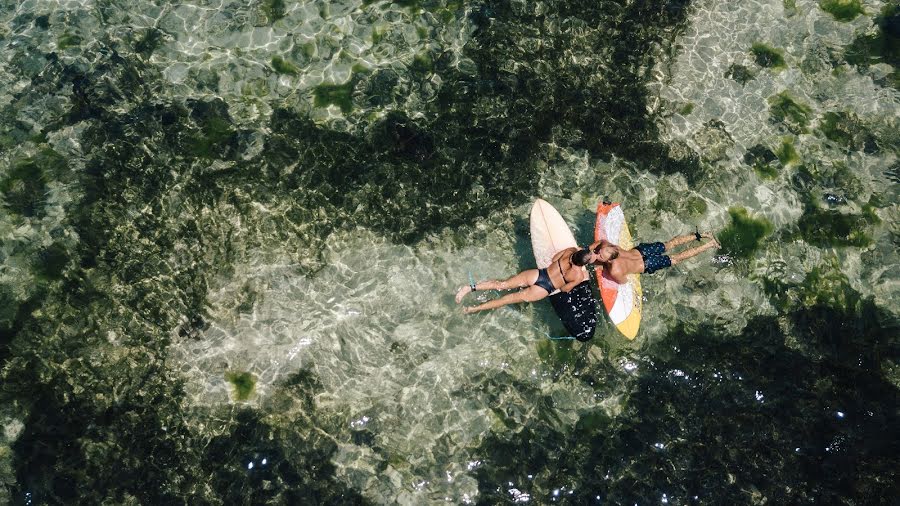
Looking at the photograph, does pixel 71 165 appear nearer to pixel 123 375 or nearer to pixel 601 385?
pixel 123 375

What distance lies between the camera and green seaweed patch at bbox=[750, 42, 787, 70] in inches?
457

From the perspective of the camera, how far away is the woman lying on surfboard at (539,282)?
9289 millimetres

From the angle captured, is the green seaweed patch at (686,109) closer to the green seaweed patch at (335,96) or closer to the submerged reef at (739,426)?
the submerged reef at (739,426)

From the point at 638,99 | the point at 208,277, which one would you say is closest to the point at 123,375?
the point at 208,277

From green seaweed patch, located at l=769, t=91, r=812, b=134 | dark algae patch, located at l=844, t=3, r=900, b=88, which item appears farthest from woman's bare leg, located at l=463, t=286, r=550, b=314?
dark algae patch, located at l=844, t=3, r=900, b=88

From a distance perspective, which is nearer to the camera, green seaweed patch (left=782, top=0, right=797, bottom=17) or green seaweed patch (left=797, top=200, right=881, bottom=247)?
green seaweed patch (left=797, top=200, right=881, bottom=247)

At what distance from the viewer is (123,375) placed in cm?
886

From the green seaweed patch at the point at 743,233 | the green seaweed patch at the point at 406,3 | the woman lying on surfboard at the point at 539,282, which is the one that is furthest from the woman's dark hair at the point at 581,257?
the green seaweed patch at the point at 406,3

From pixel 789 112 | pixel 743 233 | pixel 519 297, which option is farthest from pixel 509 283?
pixel 789 112

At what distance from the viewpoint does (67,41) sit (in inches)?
418

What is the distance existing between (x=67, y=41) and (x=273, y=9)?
3379 mm

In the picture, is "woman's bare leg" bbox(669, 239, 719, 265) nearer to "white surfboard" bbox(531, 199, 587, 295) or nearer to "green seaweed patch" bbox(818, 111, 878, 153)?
"white surfboard" bbox(531, 199, 587, 295)

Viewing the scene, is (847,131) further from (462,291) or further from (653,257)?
(462,291)

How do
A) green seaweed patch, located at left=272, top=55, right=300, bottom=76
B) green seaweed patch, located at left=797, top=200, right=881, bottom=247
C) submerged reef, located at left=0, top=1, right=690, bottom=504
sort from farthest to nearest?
green seaweed patch, located at left=272, top=55, right=300, bottom=76 < green seaweed patch, located at left=797, top=200, right=881, bottom=247 < submerged reef, located at left=0, top=1, right=690, bottom=504
